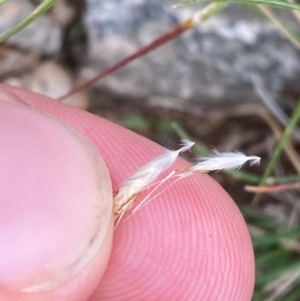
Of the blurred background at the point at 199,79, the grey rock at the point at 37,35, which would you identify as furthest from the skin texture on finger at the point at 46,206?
the grey rock at the point at 37,35

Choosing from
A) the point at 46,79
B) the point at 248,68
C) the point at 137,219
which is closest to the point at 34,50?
the point at 46,79

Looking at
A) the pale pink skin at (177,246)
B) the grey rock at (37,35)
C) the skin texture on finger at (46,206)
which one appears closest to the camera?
the skin texture on finger at (46,206)

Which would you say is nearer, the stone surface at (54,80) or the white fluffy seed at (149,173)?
the white fluffy seed at (149,173)

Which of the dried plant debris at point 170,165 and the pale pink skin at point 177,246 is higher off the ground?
the dried plant debris at point 170,165

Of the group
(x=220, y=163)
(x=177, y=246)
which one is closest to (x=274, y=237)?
(x=177, y=246)

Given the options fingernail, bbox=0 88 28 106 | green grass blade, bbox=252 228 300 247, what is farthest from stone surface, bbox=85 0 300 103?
fingernail, bbox=0 88 28 106

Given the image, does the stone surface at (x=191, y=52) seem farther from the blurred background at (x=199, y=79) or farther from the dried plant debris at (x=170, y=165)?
Result: the dried plant debris at (x=170, y=165)
